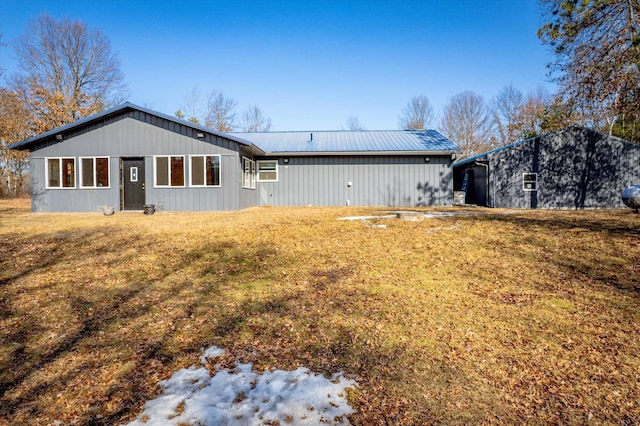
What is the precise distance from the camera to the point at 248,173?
608 inches

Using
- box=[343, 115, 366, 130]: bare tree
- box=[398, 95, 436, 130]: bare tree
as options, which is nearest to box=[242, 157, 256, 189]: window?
box=[398, 95, 436, 130]: bare tree

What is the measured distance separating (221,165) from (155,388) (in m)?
11.7

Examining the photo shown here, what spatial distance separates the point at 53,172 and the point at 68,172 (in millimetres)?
605

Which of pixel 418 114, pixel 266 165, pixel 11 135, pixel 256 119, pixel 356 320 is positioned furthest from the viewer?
pixel 256 119

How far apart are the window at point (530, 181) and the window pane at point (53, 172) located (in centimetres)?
1969

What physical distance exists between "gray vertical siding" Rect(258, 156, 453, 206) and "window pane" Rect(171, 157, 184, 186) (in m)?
4.61

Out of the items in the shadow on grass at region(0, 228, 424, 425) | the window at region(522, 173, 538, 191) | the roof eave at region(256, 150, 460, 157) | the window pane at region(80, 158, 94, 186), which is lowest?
the shadow on grass at region(0, 228, 424, 425)

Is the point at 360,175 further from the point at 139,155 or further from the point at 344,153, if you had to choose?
the point at 139,155

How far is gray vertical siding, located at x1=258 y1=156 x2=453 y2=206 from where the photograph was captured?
16297 millimetres

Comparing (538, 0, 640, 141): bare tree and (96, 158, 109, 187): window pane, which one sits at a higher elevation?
(538, 0, 640, 141): bare tree

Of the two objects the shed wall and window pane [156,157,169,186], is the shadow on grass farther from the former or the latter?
the shed wall

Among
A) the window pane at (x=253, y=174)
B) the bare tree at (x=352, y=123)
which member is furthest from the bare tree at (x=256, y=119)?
the window pane at (x=253, y=174)

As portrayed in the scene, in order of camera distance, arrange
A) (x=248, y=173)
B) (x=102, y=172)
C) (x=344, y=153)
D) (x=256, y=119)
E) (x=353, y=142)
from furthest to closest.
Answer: (x=256, y=119)
(x=353, y=142)
(x=344, y=153)
(x=248, y=173)
(x=102, y=172)

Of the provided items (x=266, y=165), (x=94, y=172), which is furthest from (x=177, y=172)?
(x=266, y=165)
